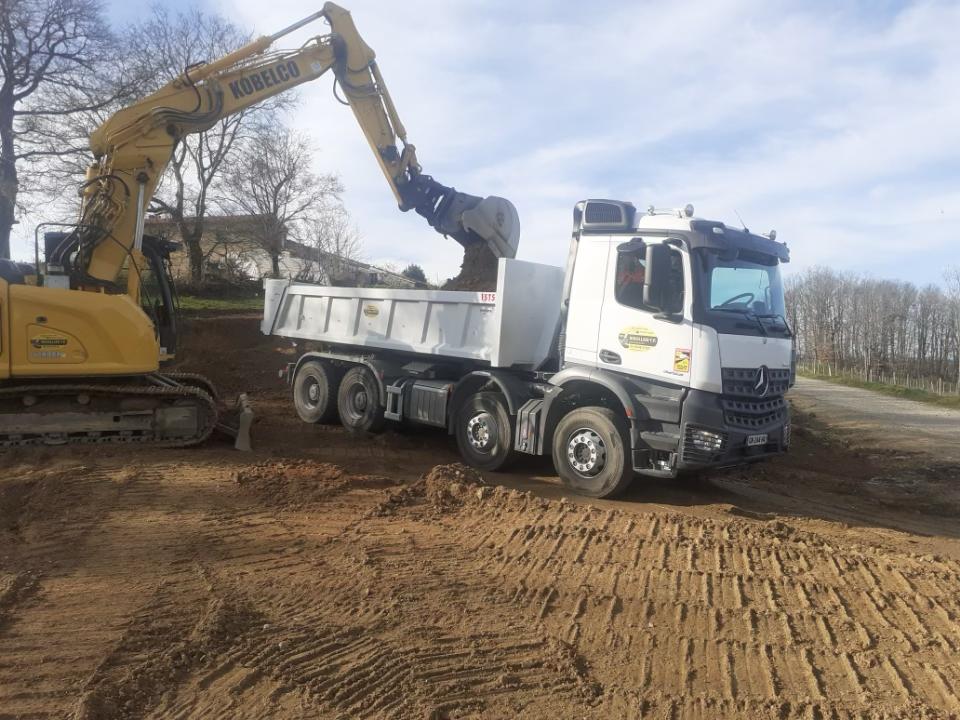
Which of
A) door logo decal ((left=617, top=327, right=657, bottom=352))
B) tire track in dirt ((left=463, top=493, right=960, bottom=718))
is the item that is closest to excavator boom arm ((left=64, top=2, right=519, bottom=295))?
door logo decal ((left=617, top=327, right=657, bottom=352))

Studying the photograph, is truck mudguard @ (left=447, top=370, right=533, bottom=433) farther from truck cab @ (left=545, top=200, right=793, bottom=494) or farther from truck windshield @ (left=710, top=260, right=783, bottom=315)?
truck windshield @ (left=710, top=260, right=783, bottom=315)

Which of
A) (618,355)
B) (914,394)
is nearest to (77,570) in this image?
(618,355)

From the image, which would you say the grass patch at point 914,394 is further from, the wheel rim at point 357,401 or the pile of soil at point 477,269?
the wheel rim at point 357,401

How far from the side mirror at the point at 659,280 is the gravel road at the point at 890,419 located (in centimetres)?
742

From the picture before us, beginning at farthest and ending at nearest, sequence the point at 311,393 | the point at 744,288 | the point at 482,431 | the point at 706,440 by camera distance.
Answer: the point at 311,393
the point at 482,431
the point at 744,288
the point at 706,440

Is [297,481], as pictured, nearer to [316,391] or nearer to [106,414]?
[106,414]

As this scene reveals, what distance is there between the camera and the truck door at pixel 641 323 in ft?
22.4

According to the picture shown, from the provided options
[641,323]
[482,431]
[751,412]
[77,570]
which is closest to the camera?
[77,570]

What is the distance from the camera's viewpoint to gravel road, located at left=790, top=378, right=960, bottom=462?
513 inches

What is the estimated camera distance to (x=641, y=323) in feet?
23.3

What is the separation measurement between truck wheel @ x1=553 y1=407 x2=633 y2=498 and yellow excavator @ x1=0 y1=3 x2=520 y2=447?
3.72 metres

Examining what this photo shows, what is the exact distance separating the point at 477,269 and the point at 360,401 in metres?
2.64

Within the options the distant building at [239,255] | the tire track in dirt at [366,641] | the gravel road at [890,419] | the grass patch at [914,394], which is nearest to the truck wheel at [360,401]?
the tire track in dirt at [366,641]

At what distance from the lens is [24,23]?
21953 mm
